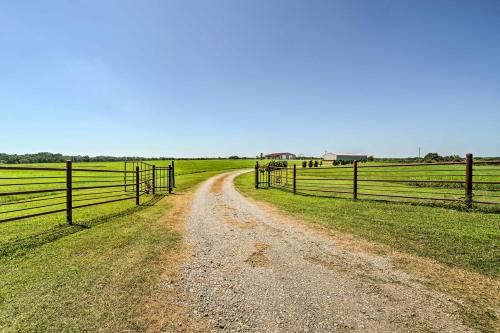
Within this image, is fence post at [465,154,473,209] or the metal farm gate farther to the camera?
the metal farm gate

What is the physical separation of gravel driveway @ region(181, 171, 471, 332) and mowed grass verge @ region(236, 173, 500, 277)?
47.8 inches

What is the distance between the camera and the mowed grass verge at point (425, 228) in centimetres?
509

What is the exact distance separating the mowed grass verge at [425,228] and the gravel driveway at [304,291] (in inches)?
47.8

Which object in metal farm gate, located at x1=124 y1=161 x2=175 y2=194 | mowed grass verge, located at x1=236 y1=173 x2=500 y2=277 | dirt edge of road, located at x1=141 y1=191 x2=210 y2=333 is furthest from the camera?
metal farm gate, located at x1=124 y1=161 x2=175 y2=194

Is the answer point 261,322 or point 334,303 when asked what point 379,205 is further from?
point 261,322

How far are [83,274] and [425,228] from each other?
326 inches

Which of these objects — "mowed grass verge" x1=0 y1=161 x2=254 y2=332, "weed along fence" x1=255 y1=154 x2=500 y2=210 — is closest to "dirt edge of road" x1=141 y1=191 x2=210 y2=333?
"mowed grass verge" x1=0 y1=161 x2=254 y2=332

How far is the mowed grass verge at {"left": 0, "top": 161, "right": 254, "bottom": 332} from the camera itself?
3242 mm

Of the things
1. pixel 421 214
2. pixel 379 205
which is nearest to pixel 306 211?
pixel 379 205

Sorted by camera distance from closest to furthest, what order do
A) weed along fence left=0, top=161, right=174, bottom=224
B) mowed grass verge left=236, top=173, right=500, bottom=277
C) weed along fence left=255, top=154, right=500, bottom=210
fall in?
mowed grass verge left=236, top=173, right=500, bottom=277 → weed along fence left=0, top=161, right=174, bottom=224 → weed along fence left=255, top=154, right=500, bottom=210

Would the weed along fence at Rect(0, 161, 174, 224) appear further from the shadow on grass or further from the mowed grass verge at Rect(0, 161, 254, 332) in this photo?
the mowed grass verge at Rect(0, 161, 254, 332)

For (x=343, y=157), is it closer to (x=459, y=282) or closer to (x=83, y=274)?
(x=459, y=282)

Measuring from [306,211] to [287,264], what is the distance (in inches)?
215

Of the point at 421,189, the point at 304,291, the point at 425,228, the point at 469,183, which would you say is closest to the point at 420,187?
the point at 421,189
